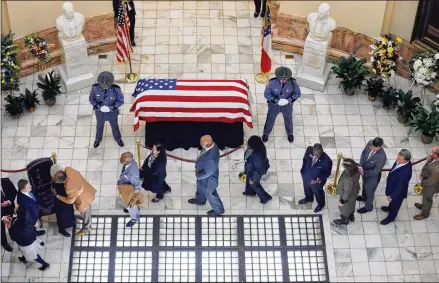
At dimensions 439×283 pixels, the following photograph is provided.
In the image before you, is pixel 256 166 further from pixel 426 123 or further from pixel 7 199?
pixel 7 199

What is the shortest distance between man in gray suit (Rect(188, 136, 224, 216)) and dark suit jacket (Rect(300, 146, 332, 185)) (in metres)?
1.42

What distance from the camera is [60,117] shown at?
15312 millimetres

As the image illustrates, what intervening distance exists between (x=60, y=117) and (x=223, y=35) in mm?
3912

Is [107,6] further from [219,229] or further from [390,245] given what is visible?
[390,245]

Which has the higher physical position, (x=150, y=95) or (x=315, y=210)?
(x=150, y=95)

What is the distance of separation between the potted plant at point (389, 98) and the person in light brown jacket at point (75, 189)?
586 cm

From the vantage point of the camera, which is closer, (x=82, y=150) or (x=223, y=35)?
(x=82, y=150)

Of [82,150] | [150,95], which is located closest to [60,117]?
[82,150]

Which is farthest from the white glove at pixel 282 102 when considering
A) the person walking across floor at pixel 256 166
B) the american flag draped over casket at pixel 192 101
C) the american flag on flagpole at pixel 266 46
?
the american flag on flagpole at pixel 266 46

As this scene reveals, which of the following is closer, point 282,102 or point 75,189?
point 75,189

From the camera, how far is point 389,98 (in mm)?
15305

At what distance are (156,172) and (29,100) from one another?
11.8 ft

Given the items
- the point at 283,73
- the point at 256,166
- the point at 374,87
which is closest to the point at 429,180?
the point at 256,166

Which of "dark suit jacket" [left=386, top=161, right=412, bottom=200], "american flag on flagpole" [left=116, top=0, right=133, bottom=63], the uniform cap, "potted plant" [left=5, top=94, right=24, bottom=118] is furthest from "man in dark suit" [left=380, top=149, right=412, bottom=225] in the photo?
"potted plant" [left=5, top=94, right=24, bottom=118]
